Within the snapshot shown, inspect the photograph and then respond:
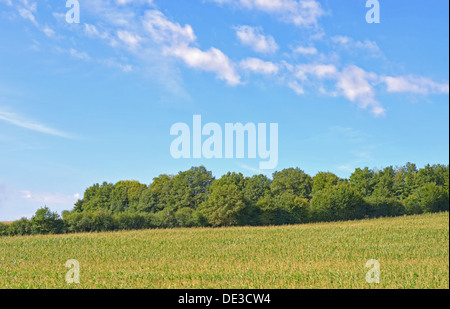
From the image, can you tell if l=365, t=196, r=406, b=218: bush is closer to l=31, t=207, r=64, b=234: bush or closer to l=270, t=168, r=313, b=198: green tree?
l=270, t=168, r=313, b=198: green tree

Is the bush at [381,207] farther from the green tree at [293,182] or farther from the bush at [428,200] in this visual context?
the green tree at [293,182]

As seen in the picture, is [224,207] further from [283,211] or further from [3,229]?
[3,229]

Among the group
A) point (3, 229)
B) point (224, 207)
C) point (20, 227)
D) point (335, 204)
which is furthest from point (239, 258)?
point (335, 204)

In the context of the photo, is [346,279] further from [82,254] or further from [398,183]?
[398,183]

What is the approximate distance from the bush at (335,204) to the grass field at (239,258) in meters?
19.8

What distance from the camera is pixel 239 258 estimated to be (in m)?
24.9

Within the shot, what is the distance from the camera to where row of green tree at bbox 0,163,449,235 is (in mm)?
52112

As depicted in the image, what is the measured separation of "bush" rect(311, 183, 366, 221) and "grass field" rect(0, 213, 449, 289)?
19.8 m

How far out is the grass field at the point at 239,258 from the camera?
1530 cm

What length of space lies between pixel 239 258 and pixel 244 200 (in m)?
36.4

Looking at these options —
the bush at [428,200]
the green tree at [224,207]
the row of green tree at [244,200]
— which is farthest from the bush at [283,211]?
the bush at [428,200]
